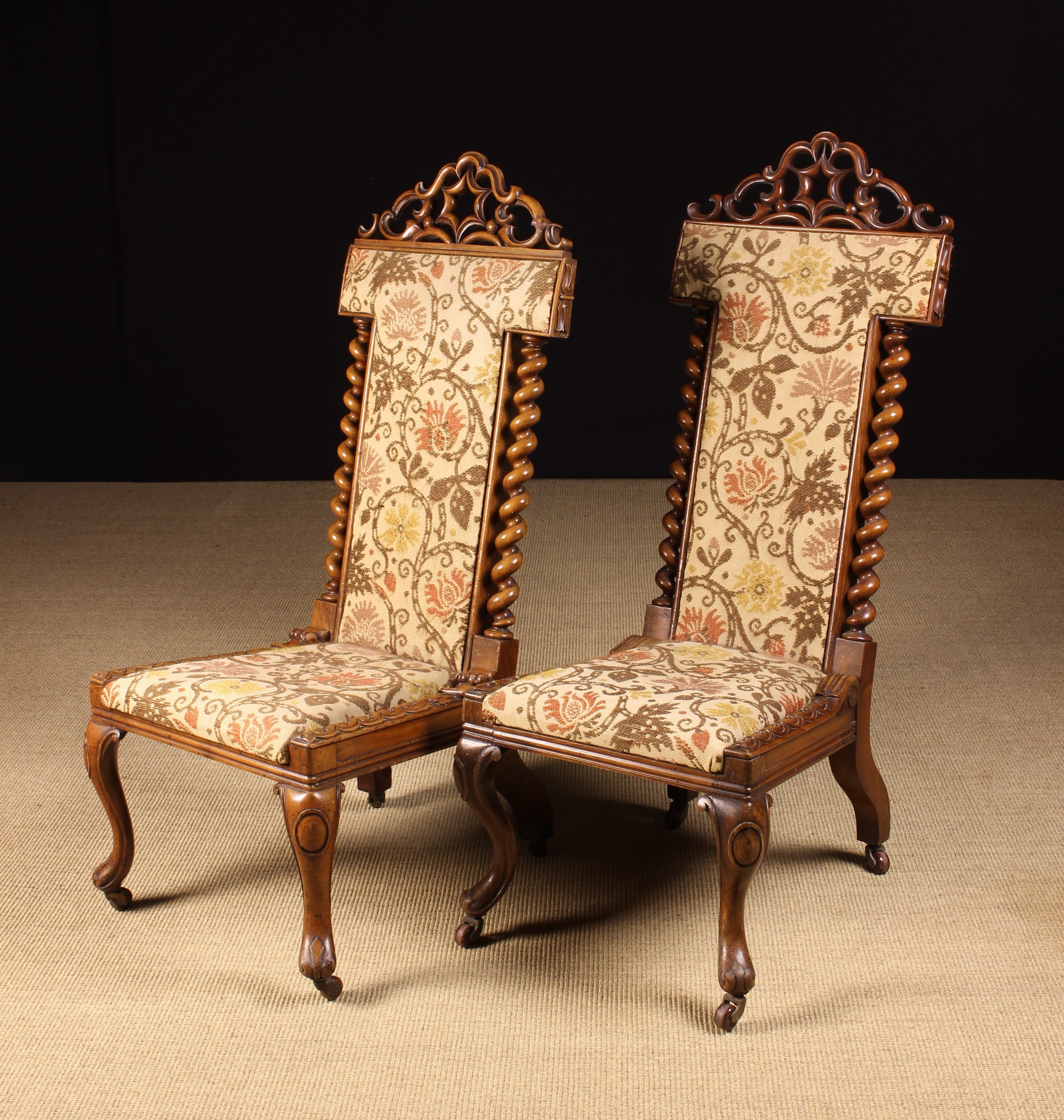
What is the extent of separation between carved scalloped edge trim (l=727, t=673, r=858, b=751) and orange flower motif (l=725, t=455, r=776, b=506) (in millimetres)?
376

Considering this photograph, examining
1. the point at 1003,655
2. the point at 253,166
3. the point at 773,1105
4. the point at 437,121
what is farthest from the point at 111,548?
the point at 773,1105

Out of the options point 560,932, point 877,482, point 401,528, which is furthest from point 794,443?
point 560,932

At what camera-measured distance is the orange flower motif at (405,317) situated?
260 cm

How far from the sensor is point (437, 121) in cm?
515

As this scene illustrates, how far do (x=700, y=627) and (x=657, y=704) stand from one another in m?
0.52

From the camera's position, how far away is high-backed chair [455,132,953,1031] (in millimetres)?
2303

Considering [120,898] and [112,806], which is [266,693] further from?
[120,898]

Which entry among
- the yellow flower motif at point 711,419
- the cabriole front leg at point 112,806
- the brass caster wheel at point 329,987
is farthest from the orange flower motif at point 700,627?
the cabriole front leg at point 112,806

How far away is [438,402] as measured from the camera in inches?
101

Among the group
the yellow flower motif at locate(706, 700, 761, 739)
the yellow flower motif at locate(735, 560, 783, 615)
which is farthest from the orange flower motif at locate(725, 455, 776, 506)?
the yellow flower motif at locate(706, 700, 761, 739)

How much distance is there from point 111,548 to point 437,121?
2021 mm

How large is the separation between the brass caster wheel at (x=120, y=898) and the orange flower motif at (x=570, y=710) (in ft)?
3.03

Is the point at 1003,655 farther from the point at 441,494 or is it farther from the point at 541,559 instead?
the point at 441,494

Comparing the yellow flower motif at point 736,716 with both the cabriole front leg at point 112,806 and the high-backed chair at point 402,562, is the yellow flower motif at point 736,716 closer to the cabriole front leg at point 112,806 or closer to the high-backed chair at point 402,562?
the high-backed chair at point 402,562
